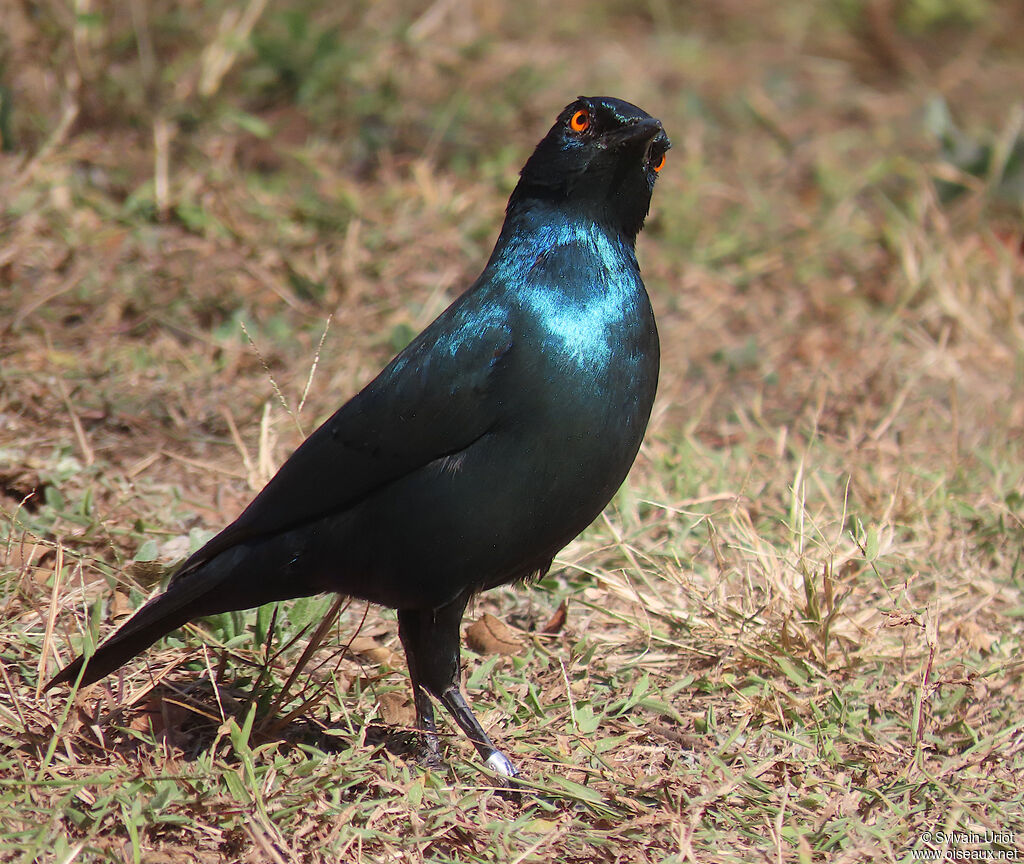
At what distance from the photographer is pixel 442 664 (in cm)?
277

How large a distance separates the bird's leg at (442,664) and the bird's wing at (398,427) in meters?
0.33

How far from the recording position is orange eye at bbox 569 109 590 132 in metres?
2.78

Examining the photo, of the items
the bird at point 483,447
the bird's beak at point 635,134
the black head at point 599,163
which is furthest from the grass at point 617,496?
the bird's beak at point 635,134

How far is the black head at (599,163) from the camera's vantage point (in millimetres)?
2727

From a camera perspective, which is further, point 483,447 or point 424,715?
point 424,715

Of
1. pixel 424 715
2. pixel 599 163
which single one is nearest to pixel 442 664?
pixel 424 715

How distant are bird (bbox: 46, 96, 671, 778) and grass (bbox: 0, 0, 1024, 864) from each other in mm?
228

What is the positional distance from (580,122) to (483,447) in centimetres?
79

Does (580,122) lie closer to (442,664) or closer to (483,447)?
(483,447)

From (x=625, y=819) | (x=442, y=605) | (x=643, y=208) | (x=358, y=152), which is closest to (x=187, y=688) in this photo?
(x=442, y=605)

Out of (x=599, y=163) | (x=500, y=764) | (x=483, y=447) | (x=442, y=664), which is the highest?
(x=599, y=163)

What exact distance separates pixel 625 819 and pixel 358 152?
3.78 metres

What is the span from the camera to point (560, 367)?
248 centimetres

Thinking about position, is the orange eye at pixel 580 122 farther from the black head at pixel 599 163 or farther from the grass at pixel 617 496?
the grass at pixel 617 496
